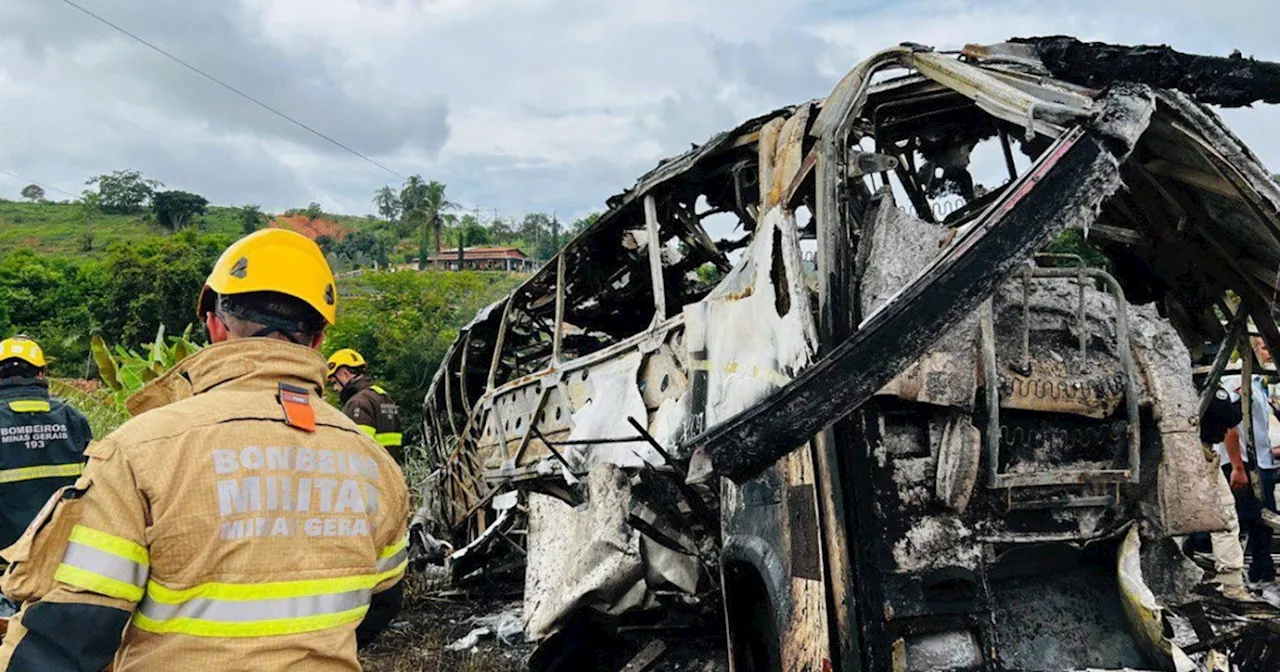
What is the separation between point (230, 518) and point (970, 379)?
2.32m

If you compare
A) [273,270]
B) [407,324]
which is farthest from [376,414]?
[407,324]

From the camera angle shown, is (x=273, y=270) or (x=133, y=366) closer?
(x=273, y=270)

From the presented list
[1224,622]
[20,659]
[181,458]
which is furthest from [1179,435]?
[20,659]

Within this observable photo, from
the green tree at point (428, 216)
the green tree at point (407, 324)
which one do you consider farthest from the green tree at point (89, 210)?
the green tree at point (407, 324)

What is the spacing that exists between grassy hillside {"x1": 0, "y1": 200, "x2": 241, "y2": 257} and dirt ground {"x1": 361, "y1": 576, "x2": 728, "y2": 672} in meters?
65.4

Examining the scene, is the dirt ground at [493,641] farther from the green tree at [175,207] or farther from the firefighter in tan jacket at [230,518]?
the green tree at [175,207]

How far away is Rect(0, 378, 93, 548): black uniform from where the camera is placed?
4.53 meters

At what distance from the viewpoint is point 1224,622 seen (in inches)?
147

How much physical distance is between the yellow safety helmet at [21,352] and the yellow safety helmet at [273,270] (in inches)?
149

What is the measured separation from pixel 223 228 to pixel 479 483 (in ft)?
267

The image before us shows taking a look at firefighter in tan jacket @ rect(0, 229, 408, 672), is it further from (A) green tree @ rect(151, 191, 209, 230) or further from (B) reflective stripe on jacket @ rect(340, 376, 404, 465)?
(A) green tree @ rect(151, 191, 209, 230)

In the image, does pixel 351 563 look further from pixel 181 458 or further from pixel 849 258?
pixel 849 258

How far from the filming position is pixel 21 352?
4.82 meters

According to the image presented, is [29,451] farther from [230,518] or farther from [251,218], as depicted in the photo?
[251,218]
